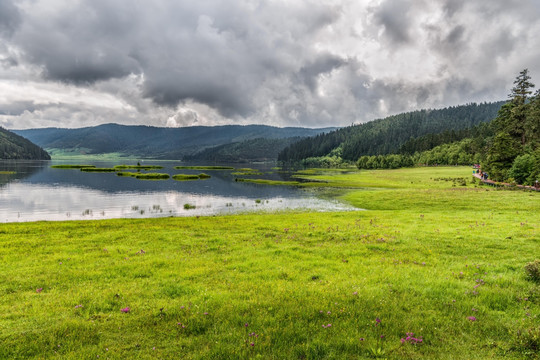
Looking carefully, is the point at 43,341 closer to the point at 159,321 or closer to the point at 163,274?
the point at 159,321

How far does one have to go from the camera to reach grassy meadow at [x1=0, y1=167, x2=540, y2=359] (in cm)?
848

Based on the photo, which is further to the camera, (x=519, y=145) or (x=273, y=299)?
(x=519, y=145)

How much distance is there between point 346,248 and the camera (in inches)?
779

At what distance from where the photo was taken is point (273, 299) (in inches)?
442

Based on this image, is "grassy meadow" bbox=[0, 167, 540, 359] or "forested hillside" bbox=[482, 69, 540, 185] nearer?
"grassy meadow" bbox=[0, 167, 540, 359]

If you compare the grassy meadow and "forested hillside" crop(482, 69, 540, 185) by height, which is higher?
"forested hillside" crop(482, 69, 540, 185)

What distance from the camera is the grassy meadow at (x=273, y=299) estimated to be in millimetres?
8477

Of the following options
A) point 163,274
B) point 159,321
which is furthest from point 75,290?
point 159,321

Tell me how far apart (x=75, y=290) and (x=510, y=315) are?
58.1 feet

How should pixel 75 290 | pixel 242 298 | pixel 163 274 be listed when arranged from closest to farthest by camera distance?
pixel 242 298
pixel 75 290
pixel 163 274

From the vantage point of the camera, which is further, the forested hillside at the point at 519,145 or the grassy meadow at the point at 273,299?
the forested hillside at the point at 519,145

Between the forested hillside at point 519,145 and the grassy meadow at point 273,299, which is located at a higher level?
the forested hillside at point 519,145

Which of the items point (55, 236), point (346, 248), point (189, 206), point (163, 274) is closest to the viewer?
point (163, 274)

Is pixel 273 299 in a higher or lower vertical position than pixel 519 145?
lower
